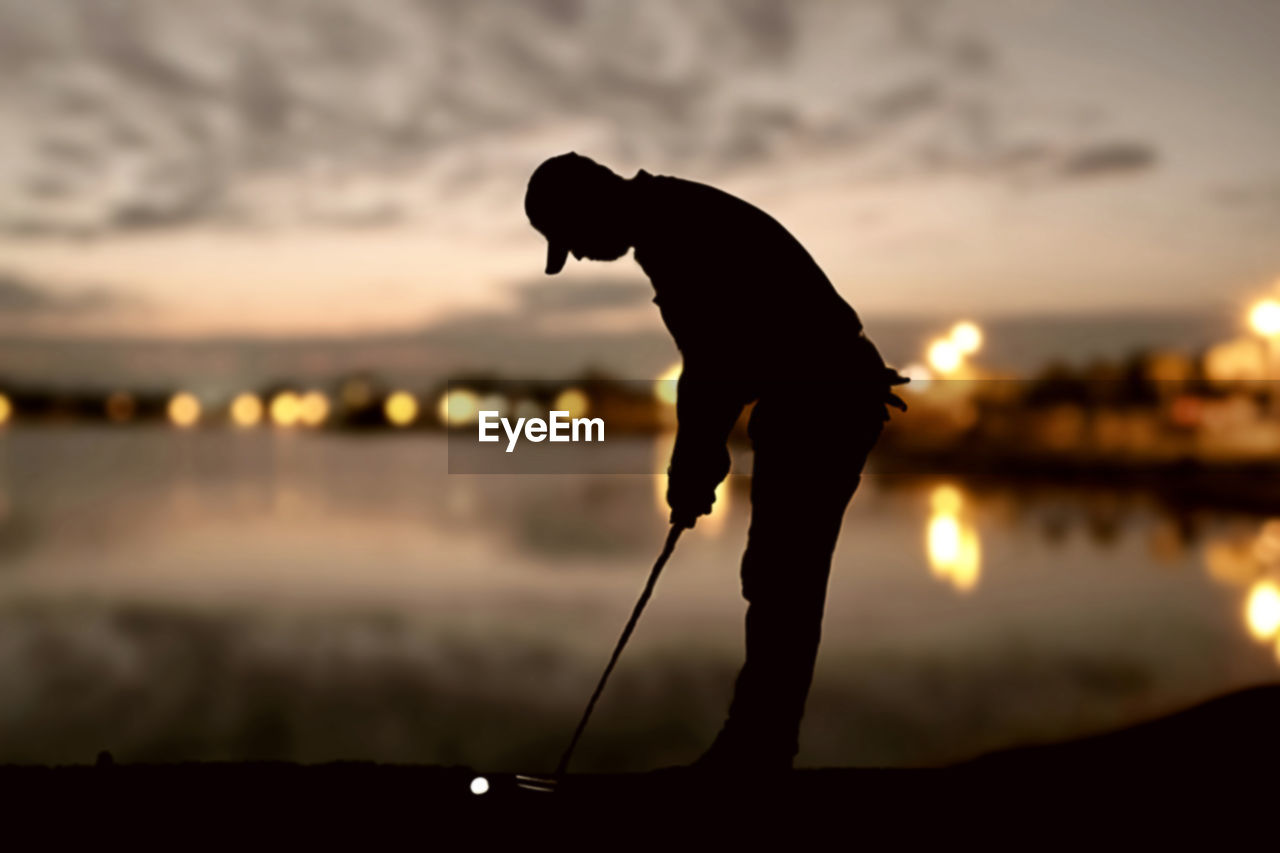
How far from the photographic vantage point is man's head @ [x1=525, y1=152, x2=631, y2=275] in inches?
149

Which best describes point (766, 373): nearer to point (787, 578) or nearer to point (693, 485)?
point (693, 485)

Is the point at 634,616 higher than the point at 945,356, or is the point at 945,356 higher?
the point at 945,356


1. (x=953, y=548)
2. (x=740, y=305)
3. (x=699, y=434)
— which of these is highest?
(x=953, y=548)

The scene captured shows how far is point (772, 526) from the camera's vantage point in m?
3.82

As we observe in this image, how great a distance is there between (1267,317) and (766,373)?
35125mm

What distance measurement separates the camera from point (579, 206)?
3791 mm

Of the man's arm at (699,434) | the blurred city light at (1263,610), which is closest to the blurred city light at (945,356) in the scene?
the blurred city light at (1263,610)

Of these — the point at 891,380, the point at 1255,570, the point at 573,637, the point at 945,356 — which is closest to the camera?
the point at 891,380

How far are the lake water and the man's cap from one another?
4853mm

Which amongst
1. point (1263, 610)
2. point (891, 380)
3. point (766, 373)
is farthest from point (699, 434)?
point (1263, 610)

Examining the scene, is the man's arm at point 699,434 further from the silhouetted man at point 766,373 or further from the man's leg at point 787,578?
the man's leg at point 787,578

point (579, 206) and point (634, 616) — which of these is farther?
point (634, 616)

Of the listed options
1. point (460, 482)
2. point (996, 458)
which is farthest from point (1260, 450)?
point (460, 482)

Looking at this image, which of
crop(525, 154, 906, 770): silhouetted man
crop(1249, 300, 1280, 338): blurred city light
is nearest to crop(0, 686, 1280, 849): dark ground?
crop(525, 154, 906, 770): silhouetted man
